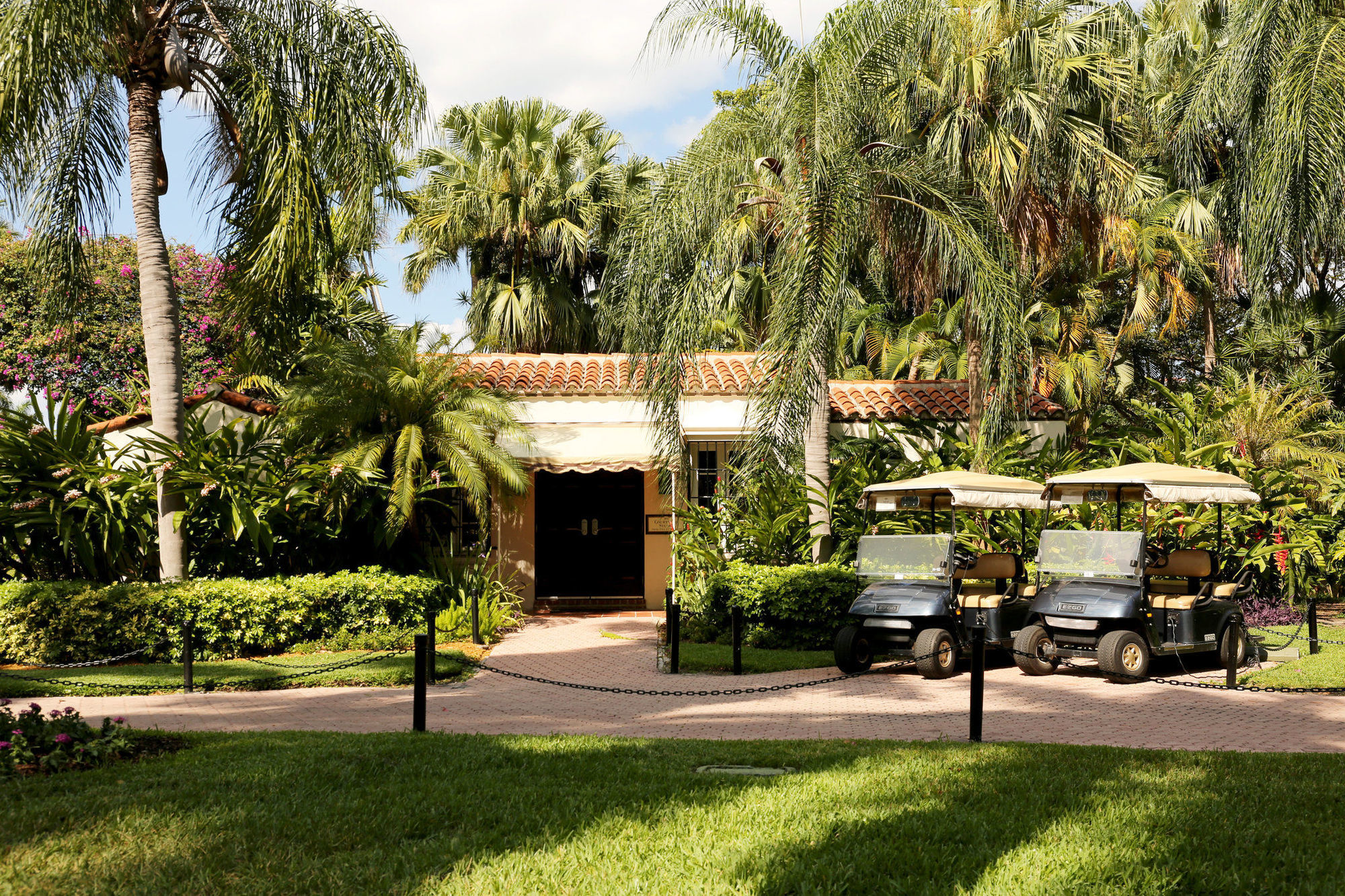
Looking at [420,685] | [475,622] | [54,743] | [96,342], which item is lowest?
[475,622]

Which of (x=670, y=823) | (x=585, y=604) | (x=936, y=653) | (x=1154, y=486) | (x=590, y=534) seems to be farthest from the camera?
(x=590, y=534)

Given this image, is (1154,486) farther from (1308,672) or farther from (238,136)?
(238,136)

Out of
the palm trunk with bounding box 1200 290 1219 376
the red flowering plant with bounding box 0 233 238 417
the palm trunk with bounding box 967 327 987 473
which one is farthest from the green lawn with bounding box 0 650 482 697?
the palm trunk with bounding box 1200 290 1219 376

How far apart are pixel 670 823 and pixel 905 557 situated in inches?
248

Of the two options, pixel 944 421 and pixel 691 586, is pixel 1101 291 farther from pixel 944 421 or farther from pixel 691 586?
pixel 691 586

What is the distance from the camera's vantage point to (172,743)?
6633 mm

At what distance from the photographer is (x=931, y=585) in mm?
10438

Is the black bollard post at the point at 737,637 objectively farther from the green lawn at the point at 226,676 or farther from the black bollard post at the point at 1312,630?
the black bollard post at the point at 1312,630

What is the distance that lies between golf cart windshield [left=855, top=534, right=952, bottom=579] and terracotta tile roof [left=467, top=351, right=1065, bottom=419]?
15.4 feet

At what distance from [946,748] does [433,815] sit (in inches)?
133

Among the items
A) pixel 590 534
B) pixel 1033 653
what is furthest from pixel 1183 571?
pixel 590 534

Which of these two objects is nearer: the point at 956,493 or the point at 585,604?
the point at 956,493

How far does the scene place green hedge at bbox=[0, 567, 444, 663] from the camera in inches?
435

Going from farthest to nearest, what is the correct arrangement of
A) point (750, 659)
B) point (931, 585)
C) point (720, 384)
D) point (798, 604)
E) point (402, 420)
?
point (720, 384)
point (402, 420)
point (798, 604)
point (750, 659)
point (931, 585)
